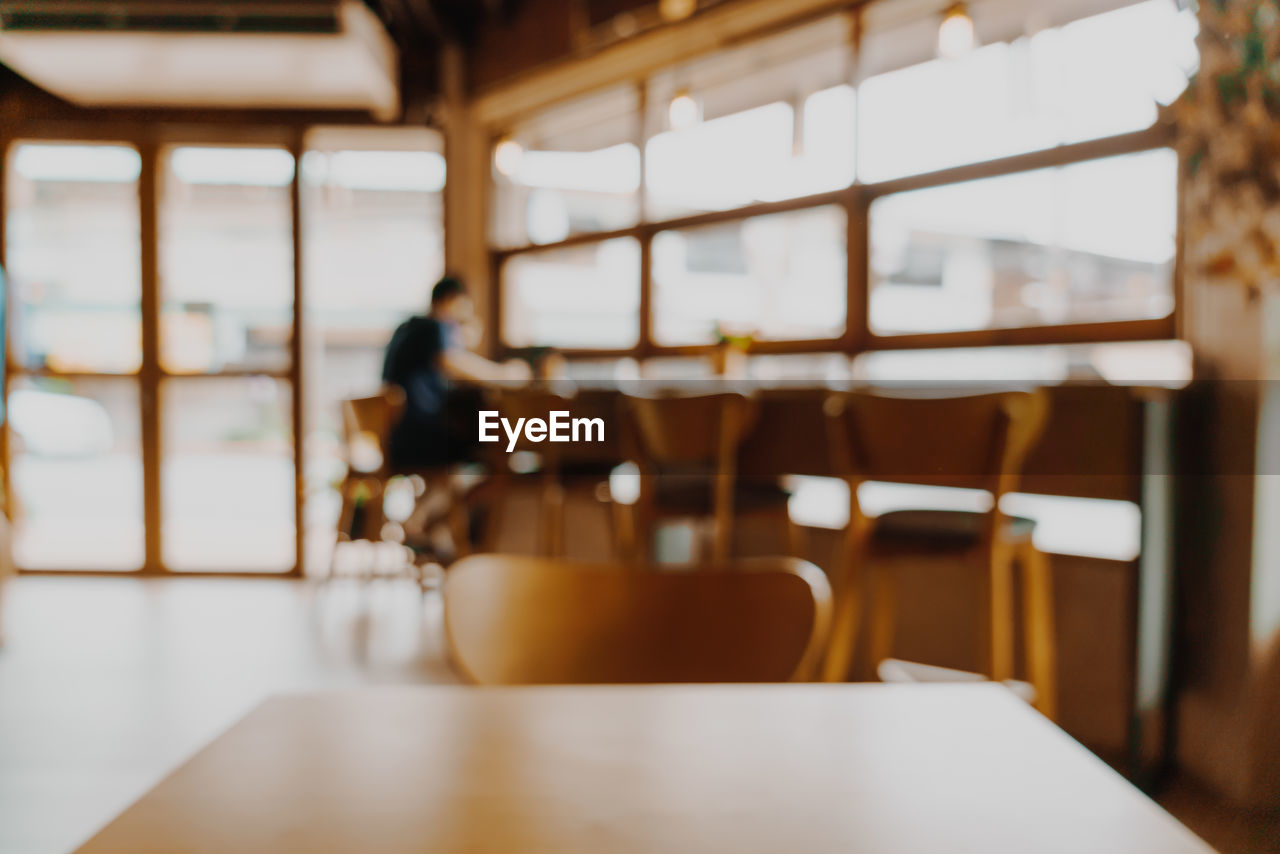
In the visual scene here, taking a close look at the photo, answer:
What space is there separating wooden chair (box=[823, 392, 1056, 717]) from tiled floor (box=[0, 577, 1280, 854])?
26.5 inches

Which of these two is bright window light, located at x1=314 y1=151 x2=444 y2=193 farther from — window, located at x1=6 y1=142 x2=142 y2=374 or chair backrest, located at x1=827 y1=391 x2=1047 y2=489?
chair backrest, located at x1=827 y1=391 x2=1047 y2=489

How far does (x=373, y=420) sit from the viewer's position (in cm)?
355

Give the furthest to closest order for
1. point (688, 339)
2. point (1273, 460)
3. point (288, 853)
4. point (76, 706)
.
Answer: point (688, 339), point (76, 706), point (1273, 460), point (288, 853)

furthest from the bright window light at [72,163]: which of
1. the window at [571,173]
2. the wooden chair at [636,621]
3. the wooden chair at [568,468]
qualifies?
the wooden chair at [636,621]

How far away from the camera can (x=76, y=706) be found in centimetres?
261

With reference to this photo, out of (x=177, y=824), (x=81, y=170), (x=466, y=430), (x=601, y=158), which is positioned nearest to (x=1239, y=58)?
(x=177, y=824)

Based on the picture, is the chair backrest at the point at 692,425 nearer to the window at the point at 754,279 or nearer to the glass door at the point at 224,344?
the window at the point at 754,279

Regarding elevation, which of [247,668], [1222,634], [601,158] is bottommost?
[247,668]

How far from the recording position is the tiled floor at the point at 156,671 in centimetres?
196

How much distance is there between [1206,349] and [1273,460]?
0.34m

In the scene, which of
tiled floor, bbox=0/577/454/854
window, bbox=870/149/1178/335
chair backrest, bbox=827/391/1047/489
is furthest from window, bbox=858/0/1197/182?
tiled floor, bbox=0/577/454/854

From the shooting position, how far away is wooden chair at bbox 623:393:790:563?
2459mm

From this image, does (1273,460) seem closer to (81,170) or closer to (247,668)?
(247,668)

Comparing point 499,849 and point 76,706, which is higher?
point 499,849
